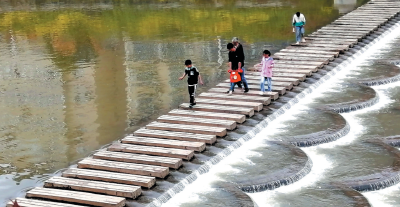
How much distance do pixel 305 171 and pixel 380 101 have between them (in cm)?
722

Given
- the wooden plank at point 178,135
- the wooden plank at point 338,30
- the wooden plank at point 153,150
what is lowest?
the wooden plank at point 153,150

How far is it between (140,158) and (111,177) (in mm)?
1382

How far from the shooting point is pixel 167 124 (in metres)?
20.3

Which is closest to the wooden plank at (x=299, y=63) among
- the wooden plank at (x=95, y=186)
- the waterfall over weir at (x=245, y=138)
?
the waterfall over weir at (x=245, y=138)

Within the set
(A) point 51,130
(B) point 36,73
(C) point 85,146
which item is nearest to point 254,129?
(C) point 85,146

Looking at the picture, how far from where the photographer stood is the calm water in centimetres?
2033

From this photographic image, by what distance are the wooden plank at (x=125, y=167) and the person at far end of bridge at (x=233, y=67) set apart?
5.93 meters

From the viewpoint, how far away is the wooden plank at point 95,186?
15.4m

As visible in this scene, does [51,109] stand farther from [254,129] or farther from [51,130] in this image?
[254,129]

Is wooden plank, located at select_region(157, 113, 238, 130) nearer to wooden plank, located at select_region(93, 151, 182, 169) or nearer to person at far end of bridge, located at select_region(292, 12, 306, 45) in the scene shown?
wooden plank, located at select_region(93, 151, 182, 169)

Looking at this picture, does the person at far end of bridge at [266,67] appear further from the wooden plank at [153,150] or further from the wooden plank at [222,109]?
the wooden plank at [153,150]

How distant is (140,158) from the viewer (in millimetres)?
17438

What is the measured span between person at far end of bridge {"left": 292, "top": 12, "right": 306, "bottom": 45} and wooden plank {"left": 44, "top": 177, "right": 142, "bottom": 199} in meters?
16.5

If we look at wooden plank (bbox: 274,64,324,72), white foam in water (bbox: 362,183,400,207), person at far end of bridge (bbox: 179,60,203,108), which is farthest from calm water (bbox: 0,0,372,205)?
white foam in water (bbox: 362,183,400,207)
